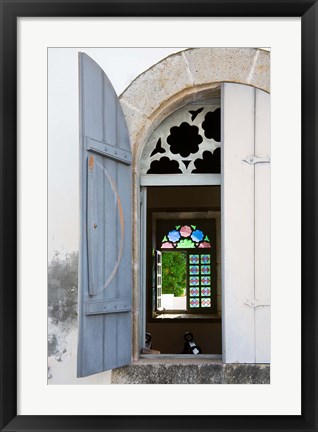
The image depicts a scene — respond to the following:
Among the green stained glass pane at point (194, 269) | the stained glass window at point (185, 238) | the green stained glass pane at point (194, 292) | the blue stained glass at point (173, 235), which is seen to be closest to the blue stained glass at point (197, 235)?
the stained glass window at point (185, 238)

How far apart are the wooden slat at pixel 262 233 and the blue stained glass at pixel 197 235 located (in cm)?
435

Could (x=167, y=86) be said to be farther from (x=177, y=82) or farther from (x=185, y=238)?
(x=185, y=238)

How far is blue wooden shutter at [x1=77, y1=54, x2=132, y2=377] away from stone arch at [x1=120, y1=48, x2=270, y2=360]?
106mm

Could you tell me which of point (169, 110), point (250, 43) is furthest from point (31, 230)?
point (169, 110)

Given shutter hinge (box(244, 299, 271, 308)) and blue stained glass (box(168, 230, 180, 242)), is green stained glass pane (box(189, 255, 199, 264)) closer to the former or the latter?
blue stained glass (box(168, 230, 180, 242))

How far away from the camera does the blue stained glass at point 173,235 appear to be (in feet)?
28.6

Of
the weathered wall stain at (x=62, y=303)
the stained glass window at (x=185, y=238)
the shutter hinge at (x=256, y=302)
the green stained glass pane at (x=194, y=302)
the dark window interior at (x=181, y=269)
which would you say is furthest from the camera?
the stained glass window at (x=185, y=238)

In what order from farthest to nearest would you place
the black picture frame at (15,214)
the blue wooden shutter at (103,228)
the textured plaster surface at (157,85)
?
the textured plaster surface at (157,85) → the blue wooden shutter at (103,228) → the black picture frame at (15,214)

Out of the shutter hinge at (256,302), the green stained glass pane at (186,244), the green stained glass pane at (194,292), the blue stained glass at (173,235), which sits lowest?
the green stained glass pane at (194,292)

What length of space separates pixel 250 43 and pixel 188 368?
1876 millimetres

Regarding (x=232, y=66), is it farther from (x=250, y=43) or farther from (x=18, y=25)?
(x=18, y=25)

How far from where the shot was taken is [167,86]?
4.45 m

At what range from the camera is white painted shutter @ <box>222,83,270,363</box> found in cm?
429

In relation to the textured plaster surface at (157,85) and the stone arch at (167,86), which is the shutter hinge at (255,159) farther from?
the textured plaster surface at (157,85)
